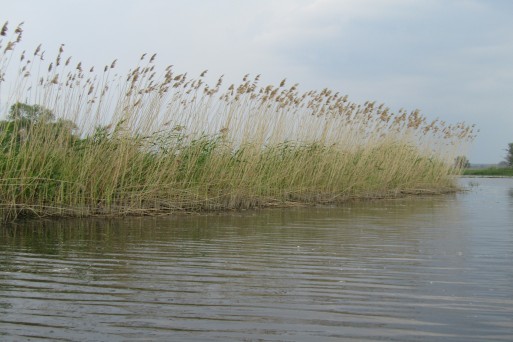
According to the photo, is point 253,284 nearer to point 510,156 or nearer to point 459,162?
point 459,162

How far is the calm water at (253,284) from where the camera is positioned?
231 cm

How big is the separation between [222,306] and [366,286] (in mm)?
908

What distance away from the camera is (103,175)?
667cm

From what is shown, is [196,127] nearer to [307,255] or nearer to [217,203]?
[217,203]

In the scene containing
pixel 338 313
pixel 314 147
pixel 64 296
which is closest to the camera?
pixel 338 313

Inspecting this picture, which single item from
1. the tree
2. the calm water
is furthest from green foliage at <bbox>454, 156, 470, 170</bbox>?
the tree

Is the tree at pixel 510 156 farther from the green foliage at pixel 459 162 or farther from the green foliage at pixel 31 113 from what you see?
the green foliage at pixel 31 113

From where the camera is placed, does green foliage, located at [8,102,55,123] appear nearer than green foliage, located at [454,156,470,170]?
Yes

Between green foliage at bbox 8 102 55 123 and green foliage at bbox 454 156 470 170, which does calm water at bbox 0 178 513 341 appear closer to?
green foliage at bbox 8 102 55 123

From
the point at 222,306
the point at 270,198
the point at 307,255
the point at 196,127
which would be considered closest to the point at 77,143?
the point at 196,127

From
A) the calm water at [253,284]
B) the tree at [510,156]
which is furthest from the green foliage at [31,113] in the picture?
the tree at [510,156]

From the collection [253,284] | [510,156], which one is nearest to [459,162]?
[253,284]

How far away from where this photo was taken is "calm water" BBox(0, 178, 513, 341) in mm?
2307

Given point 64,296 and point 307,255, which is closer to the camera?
point 64,296
